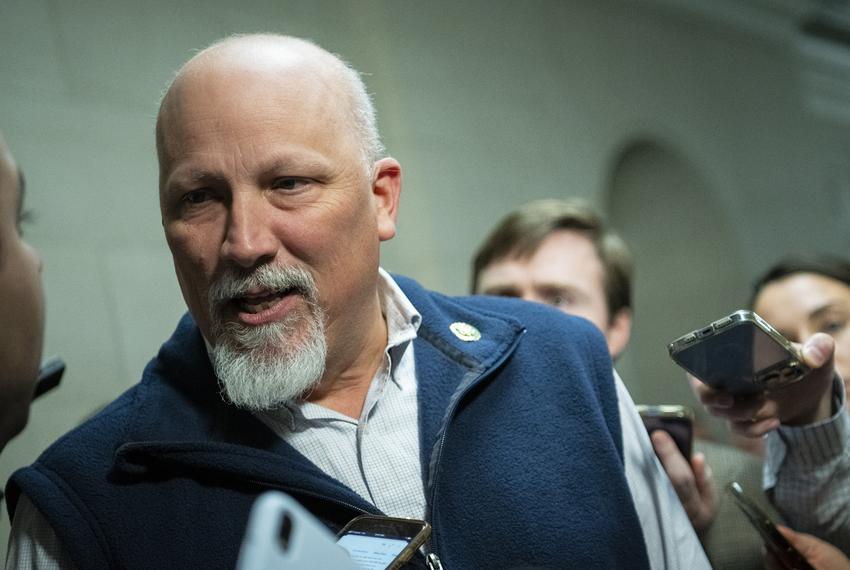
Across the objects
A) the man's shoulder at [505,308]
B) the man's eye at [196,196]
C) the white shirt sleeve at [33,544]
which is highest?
the man's eye at [196,196]

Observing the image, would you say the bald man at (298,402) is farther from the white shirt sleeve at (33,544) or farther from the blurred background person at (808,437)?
the blurred background person at (808,437)

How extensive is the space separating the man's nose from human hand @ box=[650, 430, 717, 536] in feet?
2.31

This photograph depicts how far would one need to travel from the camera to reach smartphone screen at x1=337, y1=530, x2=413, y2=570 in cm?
96

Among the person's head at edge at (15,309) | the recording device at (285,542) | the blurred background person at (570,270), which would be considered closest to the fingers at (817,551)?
the blurred background person at (570,270)

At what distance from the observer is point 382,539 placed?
1.00 meters

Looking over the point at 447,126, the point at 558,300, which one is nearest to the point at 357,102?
the point at 558,300

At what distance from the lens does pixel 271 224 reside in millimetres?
1162

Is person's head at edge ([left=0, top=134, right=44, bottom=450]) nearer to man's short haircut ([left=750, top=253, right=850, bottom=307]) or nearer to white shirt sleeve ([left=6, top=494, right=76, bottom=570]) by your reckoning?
white shirt sleeve ([left=6, top=494, right=76, bottom=570])

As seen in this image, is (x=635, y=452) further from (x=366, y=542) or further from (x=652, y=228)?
(x=652, y=228)

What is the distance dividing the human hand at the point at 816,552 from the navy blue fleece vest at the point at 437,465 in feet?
0.78

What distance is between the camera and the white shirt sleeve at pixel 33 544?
1.09 meters

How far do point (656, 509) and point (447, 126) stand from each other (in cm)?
201

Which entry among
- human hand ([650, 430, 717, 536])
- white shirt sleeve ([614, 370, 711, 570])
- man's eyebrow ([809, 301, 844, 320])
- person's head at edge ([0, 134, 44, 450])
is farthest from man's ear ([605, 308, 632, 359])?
person's head at edge ([0, 134, 44, 450])

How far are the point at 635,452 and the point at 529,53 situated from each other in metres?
2.52
